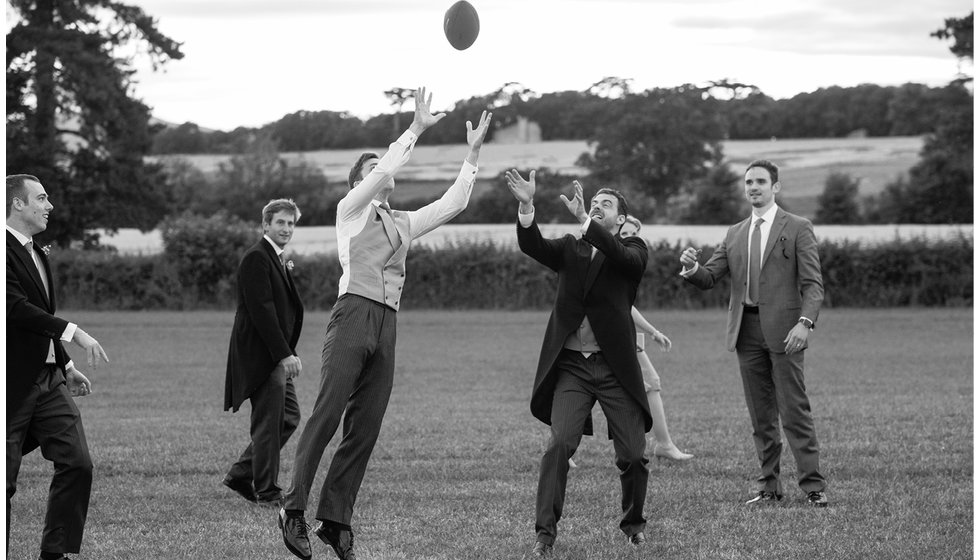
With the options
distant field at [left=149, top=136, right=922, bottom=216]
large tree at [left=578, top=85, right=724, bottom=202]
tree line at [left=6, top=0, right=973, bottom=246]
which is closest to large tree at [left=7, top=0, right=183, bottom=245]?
tree line at [left=6, top=0, right=973, bottom=246]

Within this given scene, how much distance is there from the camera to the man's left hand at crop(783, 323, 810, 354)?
8.45 meters

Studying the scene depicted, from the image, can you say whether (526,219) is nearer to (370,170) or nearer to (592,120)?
(370,170)

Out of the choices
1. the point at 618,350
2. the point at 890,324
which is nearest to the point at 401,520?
the point at 618,350

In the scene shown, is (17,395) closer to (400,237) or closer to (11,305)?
(11,305)

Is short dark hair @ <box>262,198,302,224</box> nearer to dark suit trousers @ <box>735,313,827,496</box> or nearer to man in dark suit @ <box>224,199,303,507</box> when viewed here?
man in dark suit @ <box>224,199,303,507</box>

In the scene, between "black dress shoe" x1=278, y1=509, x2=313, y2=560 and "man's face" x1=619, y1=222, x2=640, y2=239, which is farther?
"man's face" x1=619, y1=222, x2=640, y2=239

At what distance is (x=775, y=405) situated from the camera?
8898 mm

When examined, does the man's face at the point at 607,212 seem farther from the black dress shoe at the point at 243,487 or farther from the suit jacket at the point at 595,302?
the black dress shoe at the point at 243,487

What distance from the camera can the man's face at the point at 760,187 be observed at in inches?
346

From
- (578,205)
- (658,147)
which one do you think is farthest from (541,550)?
(658,147)

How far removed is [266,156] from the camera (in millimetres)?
82188

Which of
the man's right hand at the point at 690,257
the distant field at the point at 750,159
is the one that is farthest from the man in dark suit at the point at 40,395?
the distant field at the point at 750,159

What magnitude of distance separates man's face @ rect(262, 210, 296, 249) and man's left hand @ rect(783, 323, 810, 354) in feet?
11.2

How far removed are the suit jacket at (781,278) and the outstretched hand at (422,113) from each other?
8.02 ft
